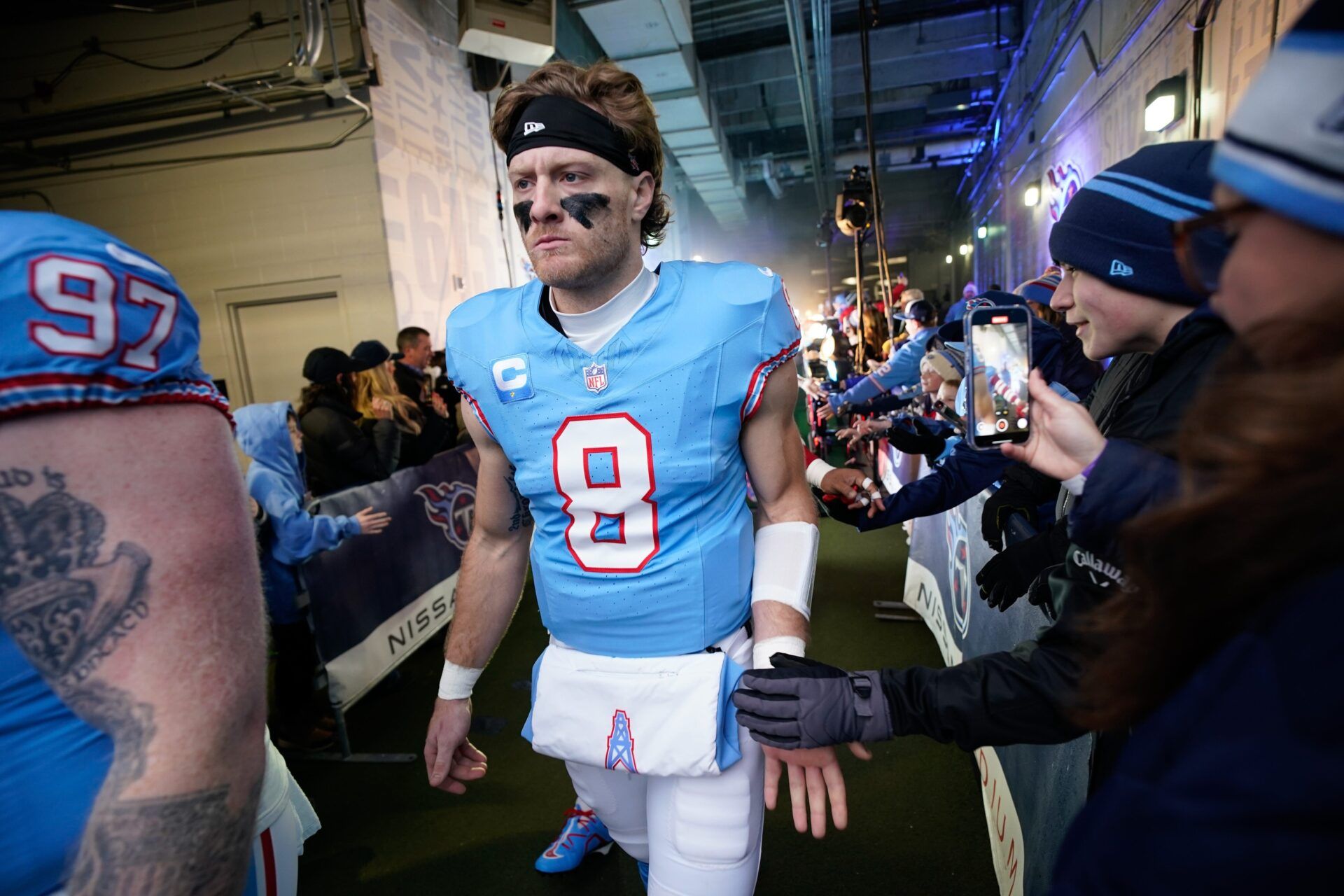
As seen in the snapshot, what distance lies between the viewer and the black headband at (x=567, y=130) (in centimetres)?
153

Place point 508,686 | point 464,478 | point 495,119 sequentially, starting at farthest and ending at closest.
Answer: point 464,478, point 508,686, point 495,119

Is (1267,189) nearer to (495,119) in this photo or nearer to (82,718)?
(82,718)

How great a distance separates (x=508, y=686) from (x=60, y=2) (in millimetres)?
7546

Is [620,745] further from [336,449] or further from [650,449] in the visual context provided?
[336,449]

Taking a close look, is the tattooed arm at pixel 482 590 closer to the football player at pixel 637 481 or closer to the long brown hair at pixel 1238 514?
the football player at pixel 637 481

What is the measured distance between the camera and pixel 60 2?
6.13m

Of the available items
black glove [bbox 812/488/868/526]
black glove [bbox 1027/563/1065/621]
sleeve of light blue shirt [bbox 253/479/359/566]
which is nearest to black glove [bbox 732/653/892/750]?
black glove [bbox 1027/563/1065/621]

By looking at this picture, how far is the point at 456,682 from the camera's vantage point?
167cm

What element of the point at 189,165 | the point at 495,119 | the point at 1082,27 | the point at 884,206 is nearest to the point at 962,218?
the point at 884,206

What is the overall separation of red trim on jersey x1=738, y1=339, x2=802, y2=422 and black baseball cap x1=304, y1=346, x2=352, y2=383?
11.3 ft

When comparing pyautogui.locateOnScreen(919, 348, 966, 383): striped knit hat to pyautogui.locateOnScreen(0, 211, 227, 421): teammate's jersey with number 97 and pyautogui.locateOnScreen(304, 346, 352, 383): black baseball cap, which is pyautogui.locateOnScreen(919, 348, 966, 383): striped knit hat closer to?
pyautogui.locateOnScreen(304, 346, 352, 383): black baseball cap

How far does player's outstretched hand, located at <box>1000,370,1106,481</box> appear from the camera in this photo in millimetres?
1099

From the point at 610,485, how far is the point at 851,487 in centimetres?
99

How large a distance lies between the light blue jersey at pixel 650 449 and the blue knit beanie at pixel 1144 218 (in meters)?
0.68
